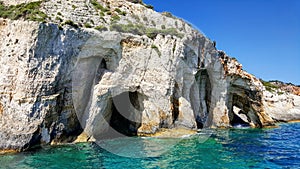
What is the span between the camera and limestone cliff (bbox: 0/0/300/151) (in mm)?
17109

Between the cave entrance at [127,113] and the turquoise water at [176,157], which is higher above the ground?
the cave entrance at [127,113]

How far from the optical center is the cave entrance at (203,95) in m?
29.2

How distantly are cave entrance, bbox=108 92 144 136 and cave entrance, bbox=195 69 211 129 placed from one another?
27.5 feet

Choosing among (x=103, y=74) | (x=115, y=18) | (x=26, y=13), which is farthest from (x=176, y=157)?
(x=26, y=13)

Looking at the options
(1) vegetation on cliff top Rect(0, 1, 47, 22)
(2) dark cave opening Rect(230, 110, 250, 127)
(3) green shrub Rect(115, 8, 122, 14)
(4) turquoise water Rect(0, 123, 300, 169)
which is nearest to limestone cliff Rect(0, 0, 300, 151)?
(3) green shrub Rect(115, 8, 122, 14)

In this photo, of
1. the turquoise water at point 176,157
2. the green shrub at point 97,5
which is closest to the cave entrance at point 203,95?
the turquoise water at point 176,157

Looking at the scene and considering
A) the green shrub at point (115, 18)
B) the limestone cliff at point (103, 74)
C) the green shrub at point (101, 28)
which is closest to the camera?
the limestone cliff at point (103, 74)

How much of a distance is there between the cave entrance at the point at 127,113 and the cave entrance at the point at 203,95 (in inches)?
330

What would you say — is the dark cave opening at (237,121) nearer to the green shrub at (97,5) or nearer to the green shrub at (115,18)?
the green shrub at (115,18)

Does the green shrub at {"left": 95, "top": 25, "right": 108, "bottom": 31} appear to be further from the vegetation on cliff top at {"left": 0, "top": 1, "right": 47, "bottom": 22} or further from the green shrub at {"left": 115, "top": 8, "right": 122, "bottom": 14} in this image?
the green shrub at {"left": 115, "top": 8, "right": 122, "bottom": 14}

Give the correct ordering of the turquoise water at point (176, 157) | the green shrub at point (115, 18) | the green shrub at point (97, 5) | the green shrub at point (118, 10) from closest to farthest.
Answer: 1. the turquoise water at point (176, 157)
2. the green shrub at point (115, 18)
3. the green shrub at point (97, 5)
4. the green shrub at point (118, 10)

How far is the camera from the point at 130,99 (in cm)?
2400

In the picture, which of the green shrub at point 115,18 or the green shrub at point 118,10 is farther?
the green shrub at point 118,10

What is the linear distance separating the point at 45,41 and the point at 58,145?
7089mm
